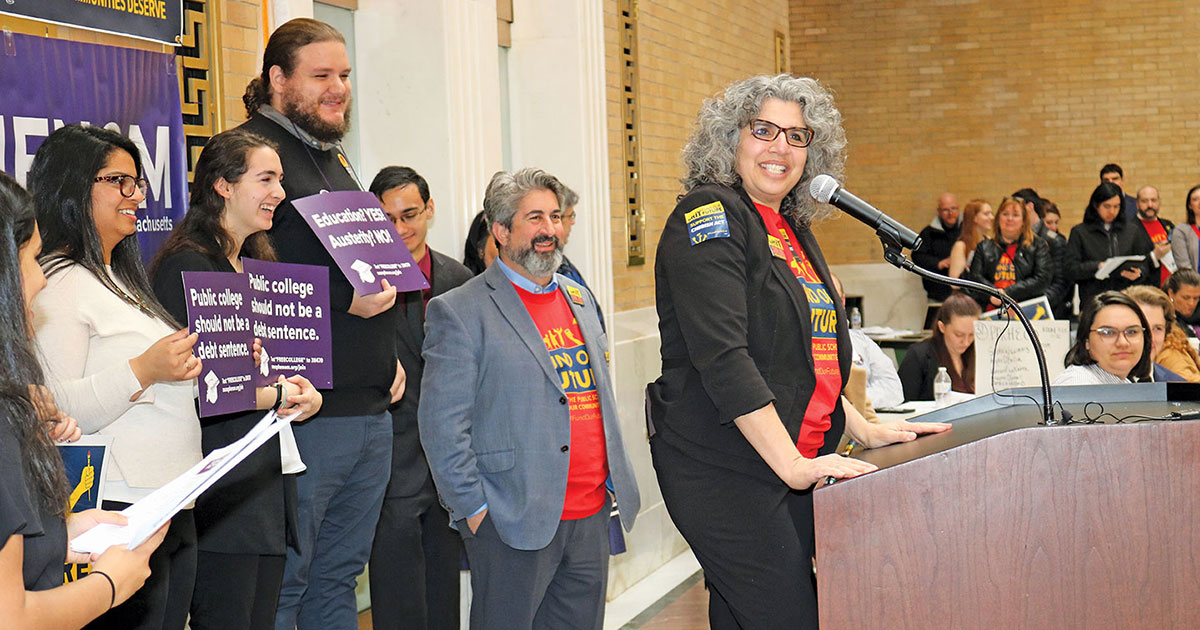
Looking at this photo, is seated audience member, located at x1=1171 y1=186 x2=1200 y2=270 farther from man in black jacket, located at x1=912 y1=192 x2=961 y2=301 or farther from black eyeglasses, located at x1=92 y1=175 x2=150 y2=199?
black eyeglasses, located at x1=92 y1=175 x2=150 y2=199

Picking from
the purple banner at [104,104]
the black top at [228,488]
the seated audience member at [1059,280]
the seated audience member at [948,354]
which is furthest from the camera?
the seated audience member at [1059,280]

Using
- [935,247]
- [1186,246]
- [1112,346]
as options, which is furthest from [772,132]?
[935,247]

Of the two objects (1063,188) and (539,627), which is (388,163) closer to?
(539,627)

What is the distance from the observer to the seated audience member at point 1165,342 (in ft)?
18.4

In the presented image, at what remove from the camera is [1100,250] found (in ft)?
34.0

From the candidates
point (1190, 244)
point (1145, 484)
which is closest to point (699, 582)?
point (1145, 484)

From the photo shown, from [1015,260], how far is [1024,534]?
7884 millimetres

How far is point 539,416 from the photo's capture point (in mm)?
3482

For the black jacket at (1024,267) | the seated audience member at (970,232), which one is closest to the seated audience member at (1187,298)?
the black jacket at (1024,267)

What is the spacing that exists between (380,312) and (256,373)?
65cm

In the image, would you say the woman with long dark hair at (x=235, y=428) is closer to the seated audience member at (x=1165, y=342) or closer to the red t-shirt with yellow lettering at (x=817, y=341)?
the red t-shirt with yellow lettering at (x=817, y=341)

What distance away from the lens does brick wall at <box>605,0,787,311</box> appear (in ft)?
21.1

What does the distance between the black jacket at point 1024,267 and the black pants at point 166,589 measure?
7776mm

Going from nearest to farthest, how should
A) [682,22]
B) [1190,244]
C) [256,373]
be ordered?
[256,373] < [682,22] < [1190,244]
